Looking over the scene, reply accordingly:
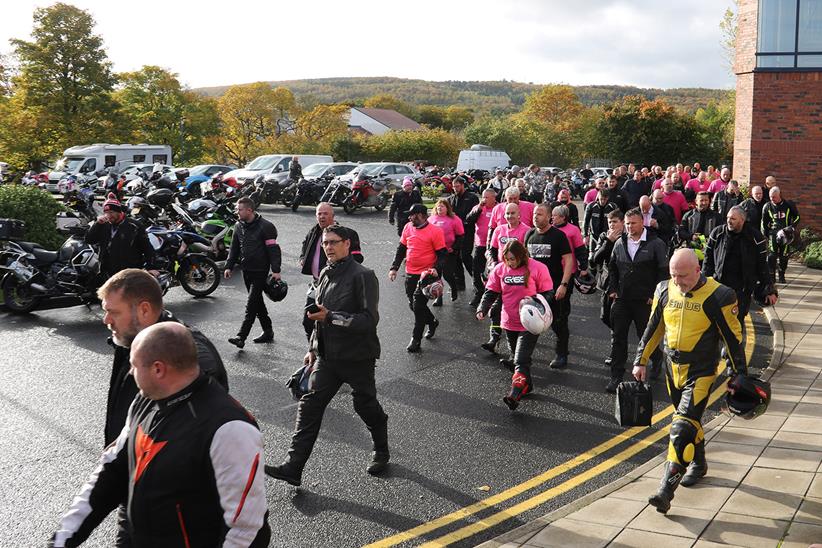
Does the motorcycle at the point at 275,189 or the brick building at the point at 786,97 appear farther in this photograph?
the motorcycle at the point at 275,189

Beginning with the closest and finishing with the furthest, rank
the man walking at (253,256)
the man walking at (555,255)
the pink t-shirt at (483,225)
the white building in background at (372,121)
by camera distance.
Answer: the man walking at (555,255)
the man walking at (253,256)
the pink t-shirt at (483,225)
the white building in background at (372,121)

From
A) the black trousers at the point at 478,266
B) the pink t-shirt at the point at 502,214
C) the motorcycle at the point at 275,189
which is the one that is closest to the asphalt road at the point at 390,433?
the black trousers at the point at 478,266

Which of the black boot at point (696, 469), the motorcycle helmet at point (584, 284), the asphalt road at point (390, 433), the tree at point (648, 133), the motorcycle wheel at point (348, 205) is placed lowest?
the asphalt road at point (390, 433)

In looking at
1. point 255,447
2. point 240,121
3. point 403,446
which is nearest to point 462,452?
point 403,446

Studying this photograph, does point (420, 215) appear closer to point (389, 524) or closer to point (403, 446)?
point (403, 446)

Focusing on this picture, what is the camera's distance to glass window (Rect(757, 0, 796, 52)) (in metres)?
20.2

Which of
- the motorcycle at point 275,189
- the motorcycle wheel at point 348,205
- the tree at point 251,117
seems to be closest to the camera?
the motorcycle wheel at point 348,205

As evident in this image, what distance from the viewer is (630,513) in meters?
5.61

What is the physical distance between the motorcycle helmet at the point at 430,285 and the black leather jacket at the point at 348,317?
3.95 m

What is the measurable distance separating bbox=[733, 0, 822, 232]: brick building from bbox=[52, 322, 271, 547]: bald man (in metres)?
20.1

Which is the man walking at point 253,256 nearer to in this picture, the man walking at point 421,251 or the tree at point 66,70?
the man walking at point 421,251

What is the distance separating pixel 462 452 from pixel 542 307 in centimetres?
190

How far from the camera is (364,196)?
2877 centimetres

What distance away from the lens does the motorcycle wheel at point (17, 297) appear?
12.4 metres
